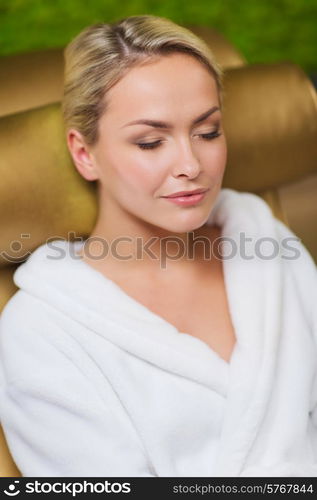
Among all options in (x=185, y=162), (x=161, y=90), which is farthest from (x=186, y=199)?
(x=161, y=90)

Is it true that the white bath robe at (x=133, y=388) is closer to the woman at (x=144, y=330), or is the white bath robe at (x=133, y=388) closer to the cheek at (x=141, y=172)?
the woman at (x=144, y=330)

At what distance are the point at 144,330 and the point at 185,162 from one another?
306mm

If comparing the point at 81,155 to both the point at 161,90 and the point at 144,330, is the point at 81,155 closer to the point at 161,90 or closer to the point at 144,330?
the point at 161,90

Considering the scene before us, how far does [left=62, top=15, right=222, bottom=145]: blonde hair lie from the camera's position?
4.14 ft

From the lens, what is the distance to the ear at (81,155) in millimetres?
1359

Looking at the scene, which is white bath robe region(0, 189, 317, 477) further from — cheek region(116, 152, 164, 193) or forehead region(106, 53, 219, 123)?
forehead region(106, 53, 219, 123)

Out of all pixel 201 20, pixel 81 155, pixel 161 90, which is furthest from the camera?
pixel 201 20

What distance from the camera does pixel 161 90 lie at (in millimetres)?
1235

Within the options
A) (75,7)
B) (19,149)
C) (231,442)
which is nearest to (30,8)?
(75,7)

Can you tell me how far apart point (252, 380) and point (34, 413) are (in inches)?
15.4

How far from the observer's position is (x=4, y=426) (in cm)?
129

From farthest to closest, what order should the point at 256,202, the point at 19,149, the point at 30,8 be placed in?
the point at 30,8 → the point at 256,202 → the point at 19,149

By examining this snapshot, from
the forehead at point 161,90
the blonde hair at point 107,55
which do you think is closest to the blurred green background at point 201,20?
the blonde hair at point 107,55
